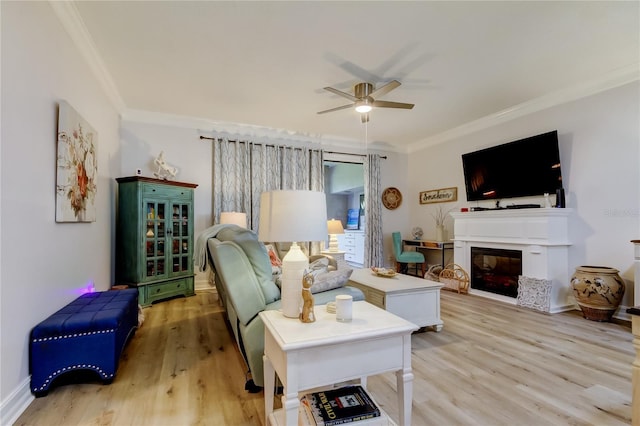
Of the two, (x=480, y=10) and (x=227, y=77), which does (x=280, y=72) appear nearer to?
(x=227, y=77)

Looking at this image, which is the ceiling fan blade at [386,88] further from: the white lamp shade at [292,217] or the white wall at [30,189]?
the white wall at [30,189]

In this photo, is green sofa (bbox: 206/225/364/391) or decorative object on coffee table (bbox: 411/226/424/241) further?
decorative object on coffee table (bbox: 411/226/424/241)

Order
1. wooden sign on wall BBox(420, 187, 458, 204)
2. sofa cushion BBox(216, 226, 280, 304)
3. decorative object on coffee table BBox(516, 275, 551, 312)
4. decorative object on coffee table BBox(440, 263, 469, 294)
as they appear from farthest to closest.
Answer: wooden sign on wall BBox(420, 187, 458, 204) → decorative object on coffee table BBox(440, 263, 469, 294) → decorative object on coffee table BBox(516, 275, 551, 312) → sofa cushion BBox(216, 226, 280, 304)

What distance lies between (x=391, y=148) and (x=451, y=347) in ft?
14.5

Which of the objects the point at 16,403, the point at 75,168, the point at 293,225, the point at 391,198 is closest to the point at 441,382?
the point at 293,225

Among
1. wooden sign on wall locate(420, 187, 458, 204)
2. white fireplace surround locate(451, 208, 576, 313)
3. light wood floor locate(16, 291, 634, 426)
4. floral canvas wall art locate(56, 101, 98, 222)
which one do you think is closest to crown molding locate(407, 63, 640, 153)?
wooden sign on wall locate(420, 187, 458, 204)

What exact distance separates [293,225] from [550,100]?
4210 mm

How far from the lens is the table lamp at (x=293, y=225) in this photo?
53.2 inches

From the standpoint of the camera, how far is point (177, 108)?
4160mm

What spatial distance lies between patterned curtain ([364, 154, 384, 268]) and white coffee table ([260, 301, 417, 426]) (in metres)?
4.43

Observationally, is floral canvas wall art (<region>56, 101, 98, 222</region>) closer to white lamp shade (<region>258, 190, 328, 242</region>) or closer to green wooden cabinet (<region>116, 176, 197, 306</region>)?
green wooden cabinet (<region>116, 176, 197, 306</region>)

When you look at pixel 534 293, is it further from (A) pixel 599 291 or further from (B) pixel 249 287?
(B) pixel 249 287

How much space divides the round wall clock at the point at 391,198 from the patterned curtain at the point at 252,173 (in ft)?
5.05

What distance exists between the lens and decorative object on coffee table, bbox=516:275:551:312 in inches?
139
